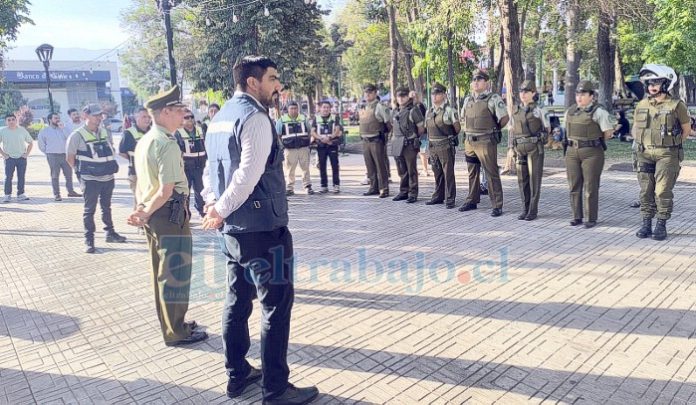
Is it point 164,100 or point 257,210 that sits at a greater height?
point 164,100

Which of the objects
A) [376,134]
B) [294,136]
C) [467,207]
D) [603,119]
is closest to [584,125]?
[603,119]

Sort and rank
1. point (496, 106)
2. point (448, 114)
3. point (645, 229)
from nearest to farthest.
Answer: point (645, 229) → point (496, 106) → point (448, 114)

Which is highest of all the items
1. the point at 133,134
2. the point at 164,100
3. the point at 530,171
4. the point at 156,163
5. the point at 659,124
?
the point at 164,100

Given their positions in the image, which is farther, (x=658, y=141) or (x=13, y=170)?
(x=13, y=170)

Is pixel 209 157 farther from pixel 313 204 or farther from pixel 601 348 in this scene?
pixel 313 204

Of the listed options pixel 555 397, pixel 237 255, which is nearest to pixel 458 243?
pixel 555 397

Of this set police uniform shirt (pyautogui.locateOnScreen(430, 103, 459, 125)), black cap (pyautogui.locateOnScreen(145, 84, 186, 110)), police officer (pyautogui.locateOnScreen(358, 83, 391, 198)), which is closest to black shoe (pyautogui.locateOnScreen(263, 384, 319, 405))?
black cap (pyautogui.locateOnScreen(145, 84, 186, 110))

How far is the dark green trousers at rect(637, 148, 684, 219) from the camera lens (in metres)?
6.54

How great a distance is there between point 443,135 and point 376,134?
1542 millimetres

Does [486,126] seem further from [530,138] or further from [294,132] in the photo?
[294,132]

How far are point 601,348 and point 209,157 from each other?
9.93 ft

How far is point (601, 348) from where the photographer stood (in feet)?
13.0

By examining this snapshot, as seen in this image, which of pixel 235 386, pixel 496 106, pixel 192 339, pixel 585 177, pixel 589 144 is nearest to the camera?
pixel 235 386

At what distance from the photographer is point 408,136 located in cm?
945
